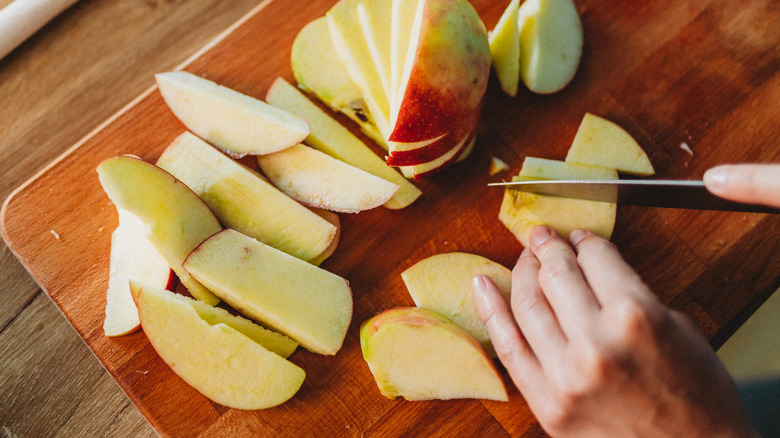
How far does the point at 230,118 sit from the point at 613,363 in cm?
102

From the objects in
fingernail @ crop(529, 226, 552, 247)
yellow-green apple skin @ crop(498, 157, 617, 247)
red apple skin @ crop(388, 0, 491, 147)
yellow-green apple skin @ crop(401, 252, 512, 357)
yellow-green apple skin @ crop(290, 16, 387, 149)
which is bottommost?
yellow-green apple skin @ crop(401, 252, 512, 357)

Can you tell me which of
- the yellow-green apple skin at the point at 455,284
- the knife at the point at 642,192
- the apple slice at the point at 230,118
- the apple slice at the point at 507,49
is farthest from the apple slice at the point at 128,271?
the apple slice at the point at 507,49

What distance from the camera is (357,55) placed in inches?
52.3

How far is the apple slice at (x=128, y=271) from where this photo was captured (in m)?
1.29

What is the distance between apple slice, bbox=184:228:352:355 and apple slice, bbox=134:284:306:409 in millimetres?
72

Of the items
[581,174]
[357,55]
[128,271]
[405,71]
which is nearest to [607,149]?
[581,174]

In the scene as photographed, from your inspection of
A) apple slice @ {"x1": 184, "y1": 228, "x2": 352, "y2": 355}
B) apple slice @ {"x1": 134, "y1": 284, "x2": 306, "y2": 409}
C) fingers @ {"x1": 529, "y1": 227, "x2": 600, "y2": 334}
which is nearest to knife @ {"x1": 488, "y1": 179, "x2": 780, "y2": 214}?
fingers @ {"x1": 529, "y1": 227, "x2": 600, "y2": 334}

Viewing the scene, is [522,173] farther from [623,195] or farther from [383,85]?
[383,85]

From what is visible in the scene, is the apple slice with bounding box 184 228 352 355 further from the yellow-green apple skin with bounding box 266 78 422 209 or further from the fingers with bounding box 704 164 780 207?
the fingers with bounding box 704 164 780 207

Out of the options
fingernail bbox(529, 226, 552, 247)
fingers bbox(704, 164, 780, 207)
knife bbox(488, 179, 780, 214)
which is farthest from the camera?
fingernail bbox(529, 226, 552, 247)

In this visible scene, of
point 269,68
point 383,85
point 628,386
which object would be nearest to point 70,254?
point 269,68

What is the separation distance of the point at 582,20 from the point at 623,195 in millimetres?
526

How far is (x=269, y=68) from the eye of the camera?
1.44m

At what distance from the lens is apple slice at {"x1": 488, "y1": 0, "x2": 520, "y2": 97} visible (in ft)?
4.42
